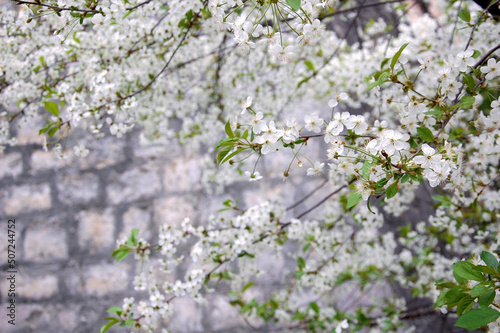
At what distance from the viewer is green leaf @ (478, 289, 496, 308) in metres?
0.75

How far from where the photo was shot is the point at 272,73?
215 cm

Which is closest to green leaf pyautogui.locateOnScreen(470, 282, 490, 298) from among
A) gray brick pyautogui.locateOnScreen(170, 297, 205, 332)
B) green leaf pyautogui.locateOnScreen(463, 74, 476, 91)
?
green leaf pyautogui.locateOnScreen(463, 74, 476, 91)

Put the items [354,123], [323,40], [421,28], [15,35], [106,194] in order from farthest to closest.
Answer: [106,194] < [421,28] < [323,40] < [15,35] < [354,123]

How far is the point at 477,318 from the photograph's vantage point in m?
0.73

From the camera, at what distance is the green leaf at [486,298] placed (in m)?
0.75

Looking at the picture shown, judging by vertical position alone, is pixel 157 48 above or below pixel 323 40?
below

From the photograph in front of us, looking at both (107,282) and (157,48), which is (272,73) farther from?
(107,282)

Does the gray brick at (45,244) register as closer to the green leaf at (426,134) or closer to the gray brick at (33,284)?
the gray brick at (33,284)

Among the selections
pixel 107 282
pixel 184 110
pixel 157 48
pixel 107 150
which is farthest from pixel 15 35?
pixel 107 282

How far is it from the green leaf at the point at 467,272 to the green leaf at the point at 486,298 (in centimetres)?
4

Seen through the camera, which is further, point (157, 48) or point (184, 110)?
point (184, 110)

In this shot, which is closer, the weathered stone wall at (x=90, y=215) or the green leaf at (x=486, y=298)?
the green leaf at (x=486, y=298)

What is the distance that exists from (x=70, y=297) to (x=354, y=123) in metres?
2.15

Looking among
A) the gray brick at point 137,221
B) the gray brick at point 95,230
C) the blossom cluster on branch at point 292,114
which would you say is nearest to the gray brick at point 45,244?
the gray brick at point 95,230
